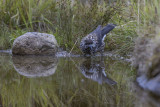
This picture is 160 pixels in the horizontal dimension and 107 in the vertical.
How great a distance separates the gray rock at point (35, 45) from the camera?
329 inches

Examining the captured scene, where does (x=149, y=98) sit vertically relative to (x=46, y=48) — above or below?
above

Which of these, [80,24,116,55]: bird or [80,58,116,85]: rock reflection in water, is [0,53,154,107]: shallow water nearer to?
[80,58,116,85]: rock reflection in water

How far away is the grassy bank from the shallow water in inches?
82.3

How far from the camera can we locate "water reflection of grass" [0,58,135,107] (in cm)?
336

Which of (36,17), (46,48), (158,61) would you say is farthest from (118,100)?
(36,17)

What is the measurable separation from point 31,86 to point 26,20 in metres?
6.51

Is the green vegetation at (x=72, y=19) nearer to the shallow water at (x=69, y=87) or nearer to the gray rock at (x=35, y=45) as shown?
the gray rock at (x=35, y=45)

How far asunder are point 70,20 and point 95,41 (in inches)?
42.9

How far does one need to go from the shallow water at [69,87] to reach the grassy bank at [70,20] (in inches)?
82.3

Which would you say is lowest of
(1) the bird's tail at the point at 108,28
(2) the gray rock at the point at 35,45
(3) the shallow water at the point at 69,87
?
(2) the gray rock at the point at 35,45

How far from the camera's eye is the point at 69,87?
4.07 metres

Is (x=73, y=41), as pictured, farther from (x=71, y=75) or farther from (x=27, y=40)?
(x=71, y=75)

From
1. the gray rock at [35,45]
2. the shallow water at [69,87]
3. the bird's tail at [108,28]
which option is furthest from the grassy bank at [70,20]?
the shallow water at [69,87]

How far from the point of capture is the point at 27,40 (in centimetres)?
843
